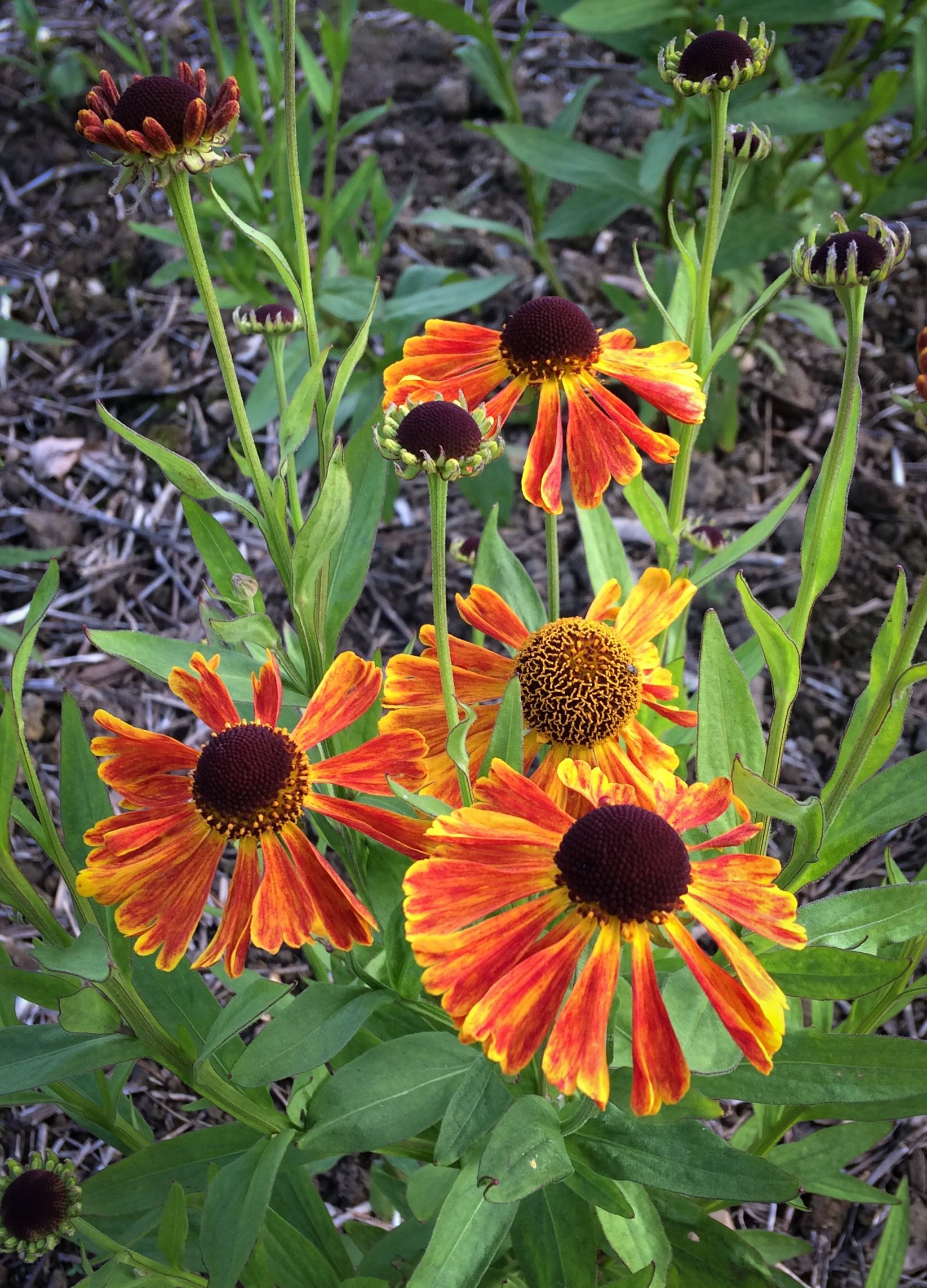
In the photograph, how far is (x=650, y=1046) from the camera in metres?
0.83

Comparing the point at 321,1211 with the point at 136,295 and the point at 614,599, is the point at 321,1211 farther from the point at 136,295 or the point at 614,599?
the point at 136,295

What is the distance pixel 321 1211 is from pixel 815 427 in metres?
2.06

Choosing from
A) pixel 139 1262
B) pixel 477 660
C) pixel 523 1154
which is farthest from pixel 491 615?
pixel 139 1262

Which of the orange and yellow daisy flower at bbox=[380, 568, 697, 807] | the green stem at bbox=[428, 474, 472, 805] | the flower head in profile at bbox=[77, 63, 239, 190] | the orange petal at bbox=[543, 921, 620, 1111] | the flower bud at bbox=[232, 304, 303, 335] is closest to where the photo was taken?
the orange petal at bbox=[543, 921, 620, 1111]

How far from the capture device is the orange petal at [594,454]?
1138 millimetres

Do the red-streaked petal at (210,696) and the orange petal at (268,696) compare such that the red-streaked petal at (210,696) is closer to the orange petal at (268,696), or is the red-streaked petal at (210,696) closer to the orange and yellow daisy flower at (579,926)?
the orange petal at (268,696)

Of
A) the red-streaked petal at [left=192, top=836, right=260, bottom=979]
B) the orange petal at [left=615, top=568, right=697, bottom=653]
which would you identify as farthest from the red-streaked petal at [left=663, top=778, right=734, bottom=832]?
the red-streaked petal at [left=192, top=836, right=260, bottom=979]

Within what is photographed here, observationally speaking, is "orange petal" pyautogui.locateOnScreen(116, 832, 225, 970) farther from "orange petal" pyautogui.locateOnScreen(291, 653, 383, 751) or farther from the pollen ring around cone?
"orange petal" pyautogui.locateOnScreen(291, 653, 383, 751)

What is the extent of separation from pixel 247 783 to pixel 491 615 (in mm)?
325

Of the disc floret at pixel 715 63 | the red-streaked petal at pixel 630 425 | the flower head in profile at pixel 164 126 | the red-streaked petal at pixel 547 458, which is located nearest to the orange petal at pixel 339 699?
the red-streaked petal at pixel 547 458

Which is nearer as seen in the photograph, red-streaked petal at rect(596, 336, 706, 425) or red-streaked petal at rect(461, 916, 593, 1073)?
red-streaked petal at rect(461, 916, 593, 1073)

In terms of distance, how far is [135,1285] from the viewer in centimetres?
105

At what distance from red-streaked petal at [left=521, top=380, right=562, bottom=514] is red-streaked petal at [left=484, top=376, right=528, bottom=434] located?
2 centimetres

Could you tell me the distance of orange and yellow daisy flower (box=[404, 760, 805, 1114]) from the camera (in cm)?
81
